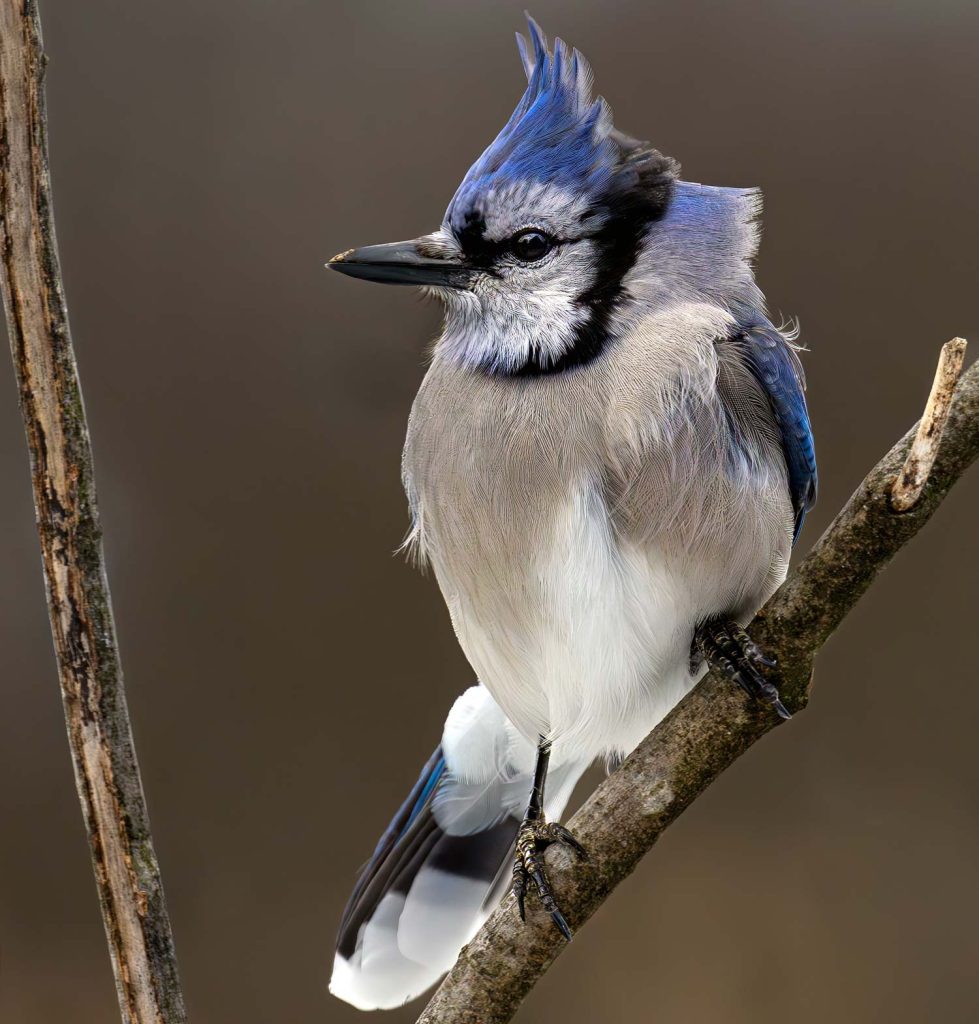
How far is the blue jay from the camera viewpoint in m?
1.23

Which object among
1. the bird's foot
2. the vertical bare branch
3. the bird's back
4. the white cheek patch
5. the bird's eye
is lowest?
the bird's foot

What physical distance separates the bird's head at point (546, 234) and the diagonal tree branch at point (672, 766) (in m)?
0.33

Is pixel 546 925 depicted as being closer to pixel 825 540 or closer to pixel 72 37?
pixel 825 540

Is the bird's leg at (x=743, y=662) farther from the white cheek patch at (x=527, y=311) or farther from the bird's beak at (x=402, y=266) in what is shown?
the bird's beak at (x=402, y=266)

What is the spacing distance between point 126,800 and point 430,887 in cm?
59

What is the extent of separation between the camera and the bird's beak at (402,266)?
4.12ft

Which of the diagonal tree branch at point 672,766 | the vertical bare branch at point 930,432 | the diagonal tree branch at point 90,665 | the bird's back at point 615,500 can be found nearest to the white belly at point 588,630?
the bird's back at point 615,500

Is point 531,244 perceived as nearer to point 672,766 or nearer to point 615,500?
point 615,500

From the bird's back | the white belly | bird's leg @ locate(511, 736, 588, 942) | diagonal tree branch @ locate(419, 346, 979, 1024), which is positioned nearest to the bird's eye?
the bird's back

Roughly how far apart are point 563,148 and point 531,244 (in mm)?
108

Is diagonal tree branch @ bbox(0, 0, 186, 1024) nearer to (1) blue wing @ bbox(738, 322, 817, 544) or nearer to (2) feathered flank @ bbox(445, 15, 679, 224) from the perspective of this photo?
(2) feathered flank @ bbox(445, 15, 679, 224)

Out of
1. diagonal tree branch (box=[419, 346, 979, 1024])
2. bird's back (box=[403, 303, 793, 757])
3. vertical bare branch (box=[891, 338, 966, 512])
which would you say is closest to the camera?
vertical bare branch (box=[891, 338, 966, 512])

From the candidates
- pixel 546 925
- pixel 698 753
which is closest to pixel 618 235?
pixel 698 753

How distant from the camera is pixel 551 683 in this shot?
1.37 m
